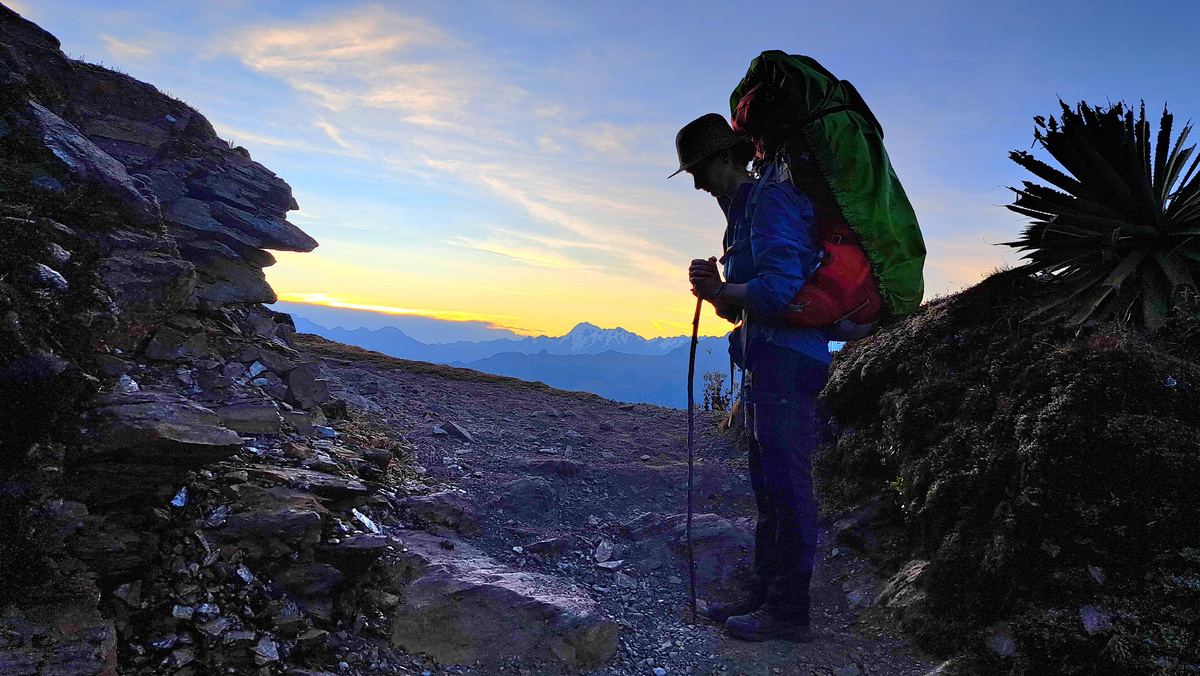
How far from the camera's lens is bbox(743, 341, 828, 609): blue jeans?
374cm

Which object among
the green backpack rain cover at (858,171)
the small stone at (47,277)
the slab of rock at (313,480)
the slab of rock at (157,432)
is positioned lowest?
the slab of rock at (313,480)

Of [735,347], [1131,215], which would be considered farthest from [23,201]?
[1131,215]

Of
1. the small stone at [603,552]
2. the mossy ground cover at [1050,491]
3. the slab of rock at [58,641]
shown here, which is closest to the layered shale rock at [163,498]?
the slab of rock at [58,641]

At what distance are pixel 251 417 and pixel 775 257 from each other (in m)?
4.15

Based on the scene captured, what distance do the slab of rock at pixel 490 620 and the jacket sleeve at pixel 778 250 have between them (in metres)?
2.40

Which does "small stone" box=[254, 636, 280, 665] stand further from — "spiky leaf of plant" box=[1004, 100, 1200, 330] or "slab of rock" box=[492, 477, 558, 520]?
"spiky leaf of plant" box=[1004, 100, 1200, 330]

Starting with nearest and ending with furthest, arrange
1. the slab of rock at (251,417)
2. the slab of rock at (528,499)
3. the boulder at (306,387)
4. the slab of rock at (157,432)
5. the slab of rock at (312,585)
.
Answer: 1. the slab of rock at (157,432)
2. the slab of rock at (312,585)
3. the slab of rock at (251,417)
4. the slab of rock at (528,499)
5. the boulder at (306,387)

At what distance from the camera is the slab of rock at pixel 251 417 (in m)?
4.41

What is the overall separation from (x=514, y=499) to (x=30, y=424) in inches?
145

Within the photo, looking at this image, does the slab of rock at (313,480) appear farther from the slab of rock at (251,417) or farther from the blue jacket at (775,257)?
the blue jacket at (775,257)

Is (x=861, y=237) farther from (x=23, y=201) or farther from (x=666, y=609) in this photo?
(x=23, y=201)

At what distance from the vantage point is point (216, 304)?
5.88m

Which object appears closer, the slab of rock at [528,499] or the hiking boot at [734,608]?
the hiking boot at [734,608]

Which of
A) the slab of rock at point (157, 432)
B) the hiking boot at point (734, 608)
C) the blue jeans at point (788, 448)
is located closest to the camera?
the slab of rock at point (157, 432)
